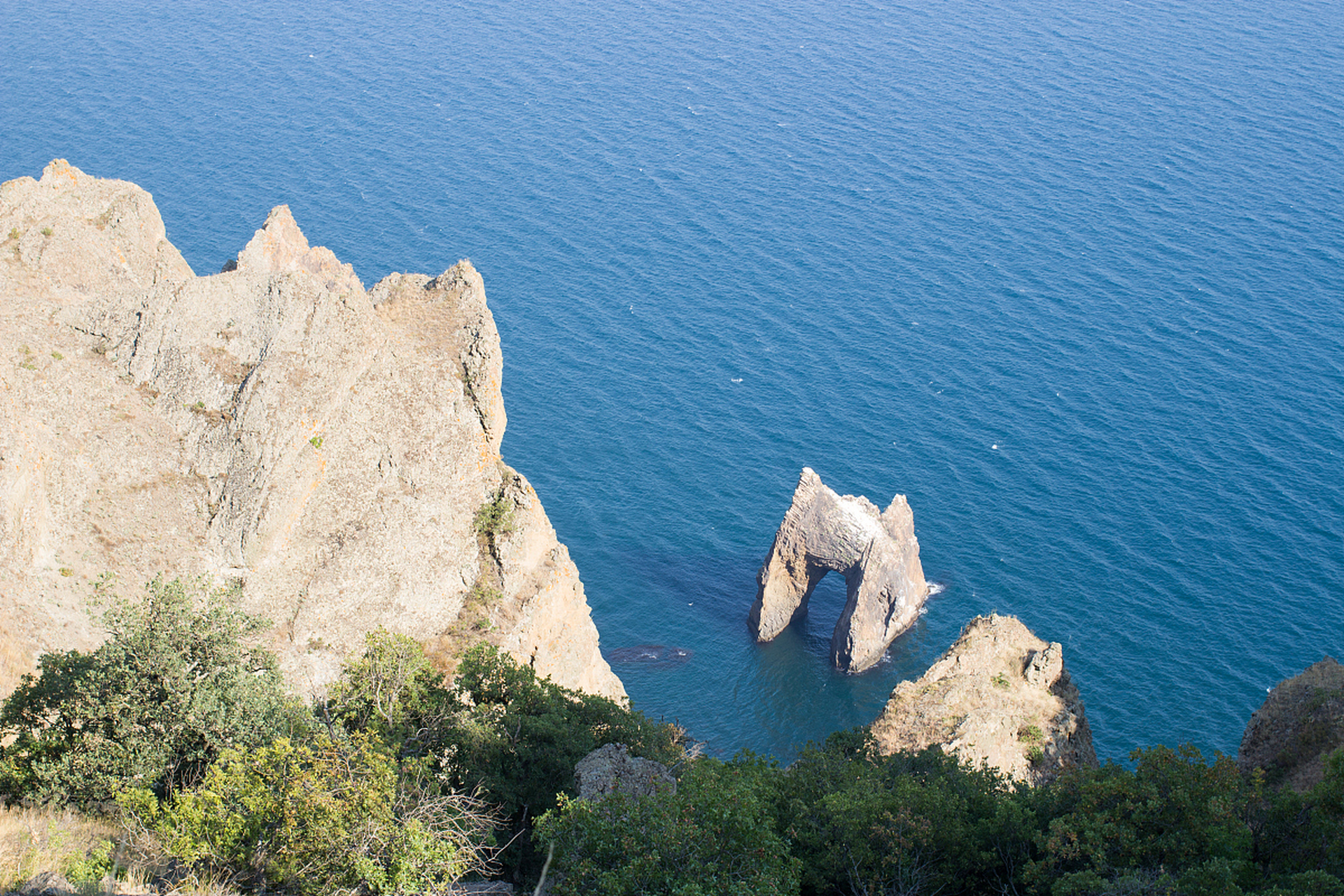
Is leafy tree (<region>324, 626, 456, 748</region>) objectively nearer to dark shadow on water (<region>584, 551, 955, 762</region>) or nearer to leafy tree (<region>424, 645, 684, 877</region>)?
leafy tree (<region>424, 645, 684, 877</region>)

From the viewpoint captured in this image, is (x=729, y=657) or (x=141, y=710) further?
(x=729, y=657)

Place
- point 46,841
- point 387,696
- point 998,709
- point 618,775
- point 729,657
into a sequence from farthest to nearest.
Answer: point 729,657
point 998,709
point 387,696
point 618,775
point 46,841

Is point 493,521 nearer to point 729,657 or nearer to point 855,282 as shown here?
point 729,657

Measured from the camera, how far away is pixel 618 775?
31609 mm

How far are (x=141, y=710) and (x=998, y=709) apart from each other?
130ft

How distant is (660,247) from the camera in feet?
452

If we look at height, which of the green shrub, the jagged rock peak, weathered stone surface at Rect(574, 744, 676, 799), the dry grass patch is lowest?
the dry grass patch

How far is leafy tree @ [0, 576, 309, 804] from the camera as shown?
28.3 metres

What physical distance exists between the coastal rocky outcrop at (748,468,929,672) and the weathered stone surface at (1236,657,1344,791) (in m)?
36.4

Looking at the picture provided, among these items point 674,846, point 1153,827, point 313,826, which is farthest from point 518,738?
point 1153,827

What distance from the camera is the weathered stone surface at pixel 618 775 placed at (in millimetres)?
29891

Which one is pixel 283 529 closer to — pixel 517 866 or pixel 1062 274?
pixel 517 866

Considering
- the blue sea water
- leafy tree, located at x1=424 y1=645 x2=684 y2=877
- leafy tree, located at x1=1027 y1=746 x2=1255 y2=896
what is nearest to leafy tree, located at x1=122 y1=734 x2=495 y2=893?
leafy tree, located at x1=424 y1=645 x2=684 y2=877

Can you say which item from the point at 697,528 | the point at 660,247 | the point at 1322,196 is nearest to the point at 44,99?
the point at 660,247
